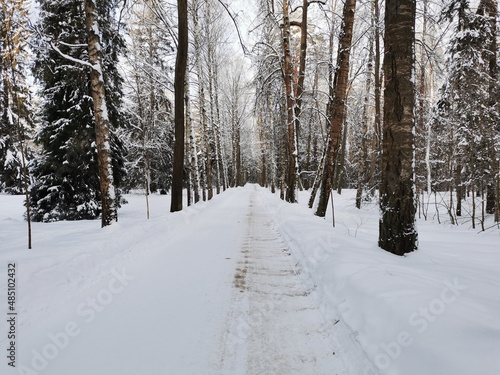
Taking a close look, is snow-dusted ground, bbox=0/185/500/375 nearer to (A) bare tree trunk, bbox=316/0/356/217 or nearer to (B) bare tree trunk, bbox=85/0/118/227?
(B) bare tree trunk, bbox=85/0/118/227

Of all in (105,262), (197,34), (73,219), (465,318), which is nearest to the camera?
(465,318)

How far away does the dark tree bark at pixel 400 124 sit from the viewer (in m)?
4.19

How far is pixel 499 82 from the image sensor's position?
8.05 m

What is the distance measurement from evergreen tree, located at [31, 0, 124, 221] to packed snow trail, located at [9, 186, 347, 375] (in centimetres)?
719

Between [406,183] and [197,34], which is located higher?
[197,34]

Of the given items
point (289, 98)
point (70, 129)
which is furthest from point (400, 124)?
point (70, 129)

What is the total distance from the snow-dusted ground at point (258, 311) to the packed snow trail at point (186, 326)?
0.01 metres

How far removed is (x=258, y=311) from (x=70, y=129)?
10.6 meters

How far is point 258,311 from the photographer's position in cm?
322

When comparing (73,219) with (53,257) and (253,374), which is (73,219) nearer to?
(53,257)

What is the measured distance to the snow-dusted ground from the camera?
215 cm

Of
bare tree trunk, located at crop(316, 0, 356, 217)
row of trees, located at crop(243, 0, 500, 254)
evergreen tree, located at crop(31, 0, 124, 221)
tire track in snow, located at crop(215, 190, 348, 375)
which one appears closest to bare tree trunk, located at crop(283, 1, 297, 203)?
row of trees, located at crop(243, 0, 500, 254)

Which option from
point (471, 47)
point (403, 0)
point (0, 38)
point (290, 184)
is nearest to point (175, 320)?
point (403, 0)

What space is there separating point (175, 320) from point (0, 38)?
593 centimetres
